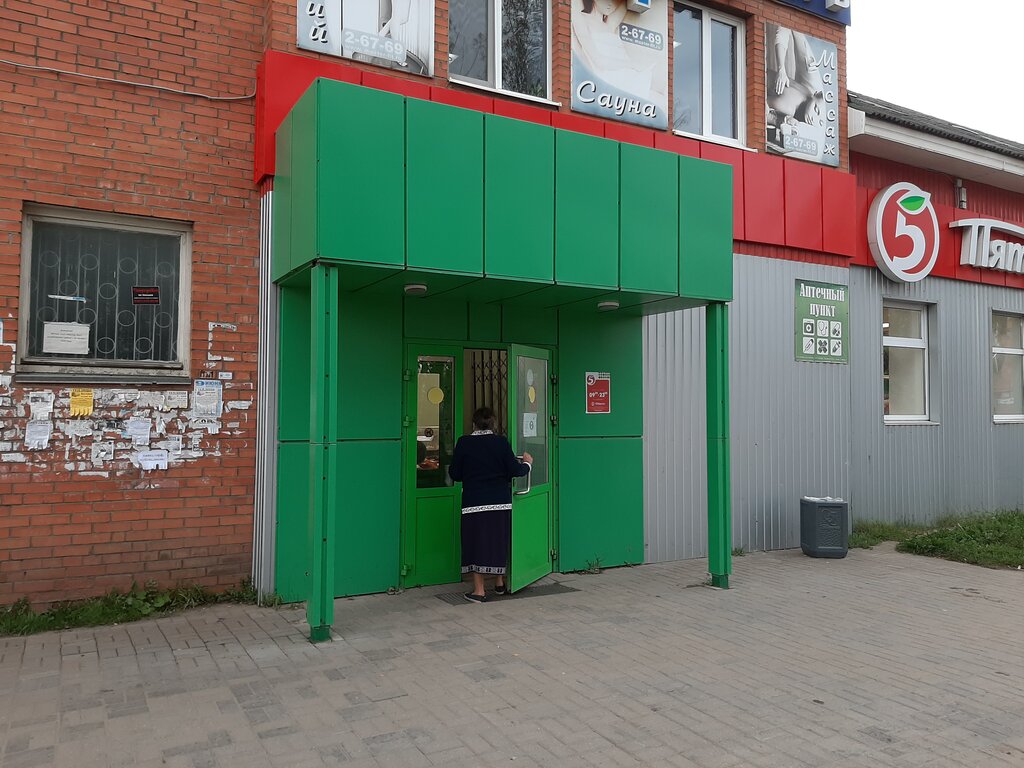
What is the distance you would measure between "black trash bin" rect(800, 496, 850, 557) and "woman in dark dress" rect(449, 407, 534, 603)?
427 centimetres

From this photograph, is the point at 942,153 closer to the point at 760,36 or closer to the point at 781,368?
the point at 760,36

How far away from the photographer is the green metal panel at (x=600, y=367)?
8.33 meters

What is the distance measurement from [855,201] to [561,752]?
9.05 meters

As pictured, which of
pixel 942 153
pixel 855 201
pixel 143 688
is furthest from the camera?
pixel 942 153

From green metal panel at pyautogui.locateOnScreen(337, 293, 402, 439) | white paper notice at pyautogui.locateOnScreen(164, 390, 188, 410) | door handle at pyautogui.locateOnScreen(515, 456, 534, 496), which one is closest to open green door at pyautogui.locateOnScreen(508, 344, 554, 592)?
door handle at pyautogui.locateOnScreen(515, 456, 534, 496)

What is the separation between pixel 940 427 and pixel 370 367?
29.6ft

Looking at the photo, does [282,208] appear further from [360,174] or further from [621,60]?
[621,60]

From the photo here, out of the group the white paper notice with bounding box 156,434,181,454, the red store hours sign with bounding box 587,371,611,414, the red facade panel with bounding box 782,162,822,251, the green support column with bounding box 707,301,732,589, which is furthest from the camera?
the red facade panel with bounding box 782,162,822,251

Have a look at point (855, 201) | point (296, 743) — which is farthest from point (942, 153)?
point (296, 743)

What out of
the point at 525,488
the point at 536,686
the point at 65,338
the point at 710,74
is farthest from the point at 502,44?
the point at 536,686

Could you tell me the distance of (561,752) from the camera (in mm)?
4027

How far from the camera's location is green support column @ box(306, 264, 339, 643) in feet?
18.7

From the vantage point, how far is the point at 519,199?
21.3 ft

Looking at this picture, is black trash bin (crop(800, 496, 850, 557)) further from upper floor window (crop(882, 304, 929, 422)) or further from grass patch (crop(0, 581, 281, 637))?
grass patch (crop(0, 581, 281, 637))
